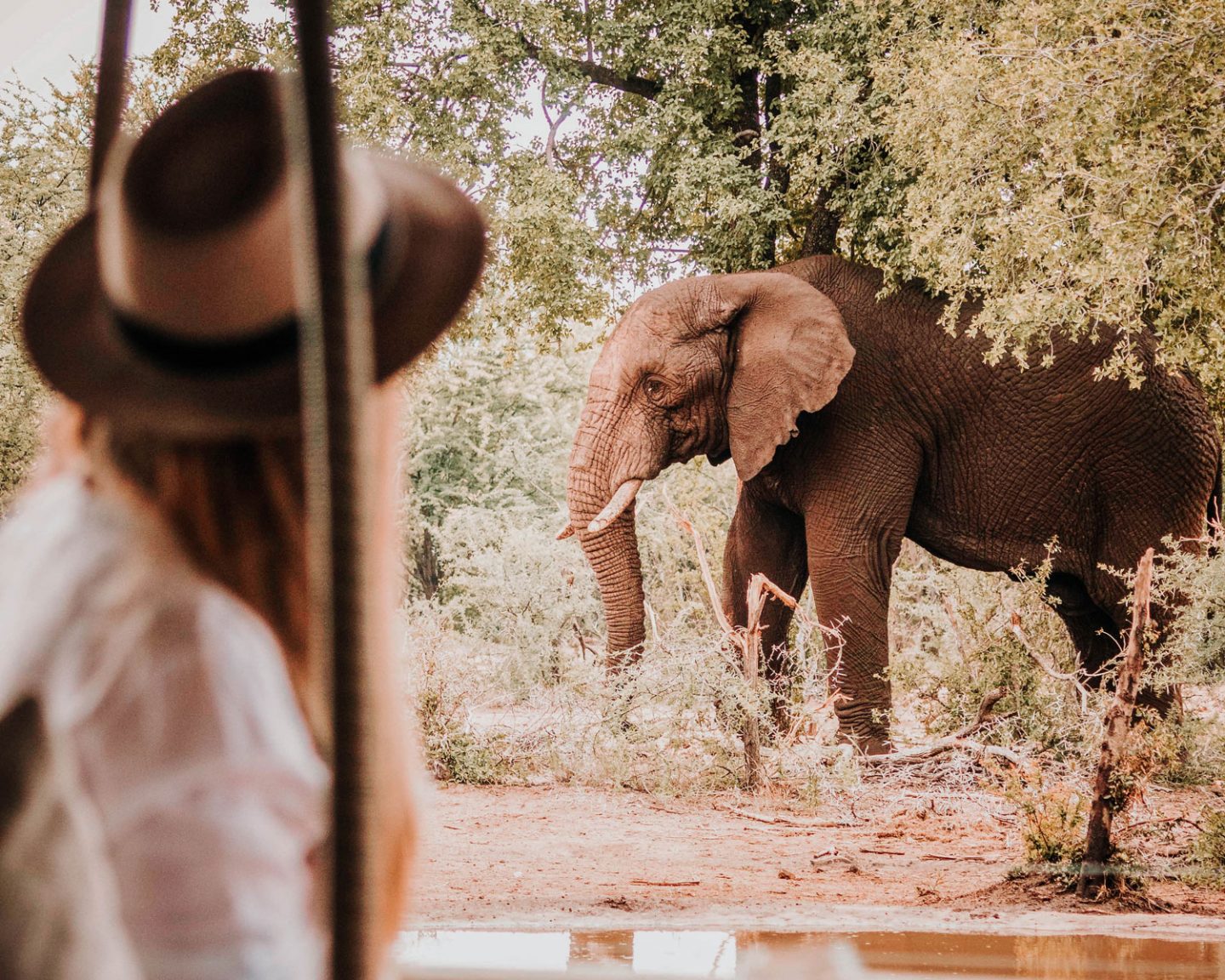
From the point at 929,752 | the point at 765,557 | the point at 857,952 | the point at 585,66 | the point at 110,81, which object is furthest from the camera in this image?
the point at 585,66

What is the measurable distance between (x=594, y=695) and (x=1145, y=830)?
368cm

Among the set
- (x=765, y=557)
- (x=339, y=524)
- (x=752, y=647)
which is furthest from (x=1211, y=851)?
(x=339, y=524)

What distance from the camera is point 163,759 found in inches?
30.0

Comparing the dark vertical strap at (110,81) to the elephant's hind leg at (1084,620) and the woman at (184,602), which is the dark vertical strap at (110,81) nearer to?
the woman at (184,602)

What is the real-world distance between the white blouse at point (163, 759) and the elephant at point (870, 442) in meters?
8.28

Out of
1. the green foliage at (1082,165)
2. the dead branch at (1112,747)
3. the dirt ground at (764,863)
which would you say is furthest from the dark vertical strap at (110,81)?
the green foliage at (1082,165)

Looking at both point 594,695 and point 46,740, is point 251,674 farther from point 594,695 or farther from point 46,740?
point 594,695

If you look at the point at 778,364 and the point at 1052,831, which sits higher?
the point at 778,364

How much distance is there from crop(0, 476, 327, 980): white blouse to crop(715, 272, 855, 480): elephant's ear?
839 cm

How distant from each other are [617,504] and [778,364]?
4.43 ft

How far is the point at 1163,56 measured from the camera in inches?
237

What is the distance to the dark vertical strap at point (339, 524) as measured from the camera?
533mm

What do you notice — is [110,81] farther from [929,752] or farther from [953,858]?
[929,752]

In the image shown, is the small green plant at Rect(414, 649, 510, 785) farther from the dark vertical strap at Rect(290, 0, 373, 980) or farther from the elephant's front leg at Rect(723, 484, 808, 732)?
the dark vertical strap at Rect(290, 0, 373, 980)
